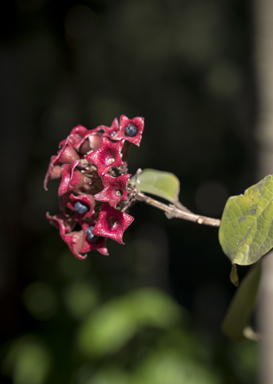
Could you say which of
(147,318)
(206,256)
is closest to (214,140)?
(206,256)

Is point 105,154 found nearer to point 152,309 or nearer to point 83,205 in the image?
point 83,205

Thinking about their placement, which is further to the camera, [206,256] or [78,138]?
[206,256]

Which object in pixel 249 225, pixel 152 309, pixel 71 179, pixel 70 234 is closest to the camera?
pixel 249 225

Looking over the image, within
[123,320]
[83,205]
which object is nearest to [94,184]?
[83,205]

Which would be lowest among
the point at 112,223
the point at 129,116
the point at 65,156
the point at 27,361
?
the point at 27,361

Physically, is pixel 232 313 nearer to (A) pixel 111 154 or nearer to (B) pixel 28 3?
(A) pixel 111 154

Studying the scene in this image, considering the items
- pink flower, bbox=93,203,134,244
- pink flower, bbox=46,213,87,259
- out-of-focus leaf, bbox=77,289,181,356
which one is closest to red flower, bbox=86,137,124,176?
pink flower, bbox=93,203,134,244
